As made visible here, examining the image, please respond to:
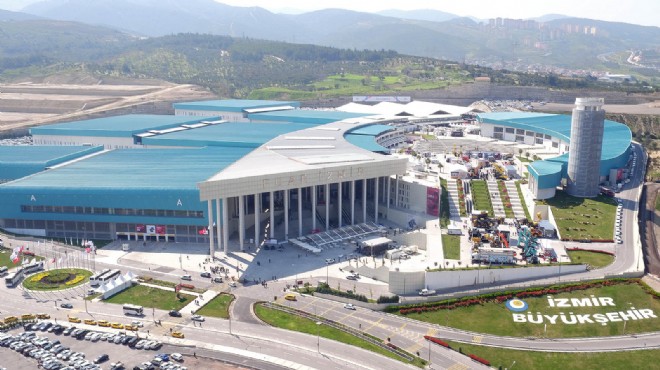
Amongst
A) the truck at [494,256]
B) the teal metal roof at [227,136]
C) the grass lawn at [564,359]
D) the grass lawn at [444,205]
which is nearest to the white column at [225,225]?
the teal metal roof at [227,136]

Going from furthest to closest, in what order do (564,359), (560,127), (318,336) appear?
1. (560,127)
2. (318,336)
3. (564,359)

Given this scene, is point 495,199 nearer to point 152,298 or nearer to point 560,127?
point 560,127

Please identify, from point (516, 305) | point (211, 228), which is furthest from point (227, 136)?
point (516, 305)

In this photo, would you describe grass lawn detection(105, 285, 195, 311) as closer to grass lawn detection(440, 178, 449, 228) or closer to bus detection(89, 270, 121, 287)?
bus detection(89, 270, 121, 287)

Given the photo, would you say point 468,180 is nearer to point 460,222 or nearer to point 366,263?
point 460,222

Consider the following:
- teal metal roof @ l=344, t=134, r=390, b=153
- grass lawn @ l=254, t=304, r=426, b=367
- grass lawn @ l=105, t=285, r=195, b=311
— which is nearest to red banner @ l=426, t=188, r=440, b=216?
teal metal roof @ l=344, t=134, r=390, b=153

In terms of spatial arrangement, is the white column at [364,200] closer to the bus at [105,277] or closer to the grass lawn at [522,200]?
the grass lawn at [522,200]
